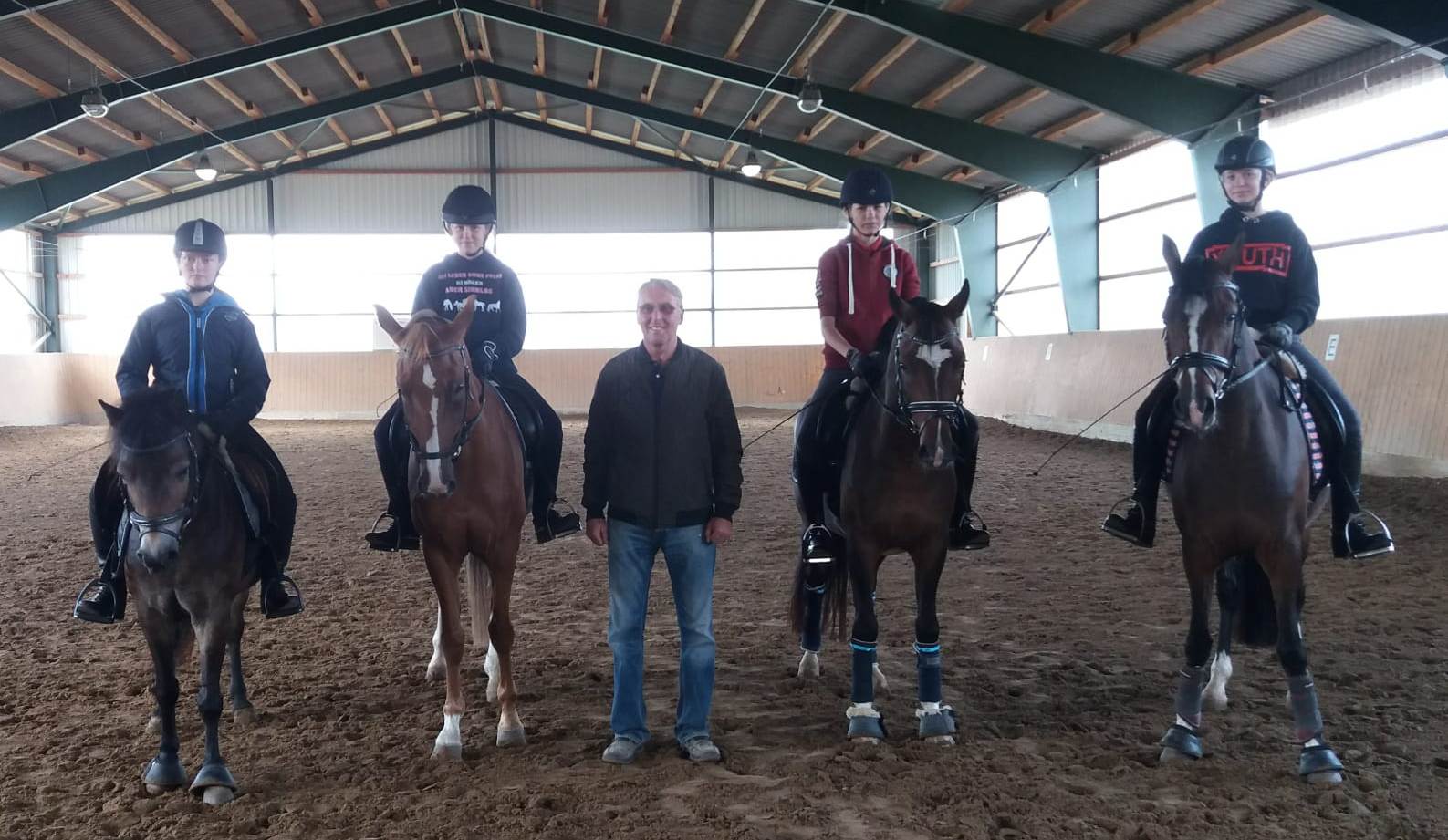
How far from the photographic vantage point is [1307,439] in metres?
4.18

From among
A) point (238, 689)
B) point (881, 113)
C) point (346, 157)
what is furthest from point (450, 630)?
point (346, 157)

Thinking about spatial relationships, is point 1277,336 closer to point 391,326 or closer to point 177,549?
point 391,326

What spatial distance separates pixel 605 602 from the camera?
22.2 feet

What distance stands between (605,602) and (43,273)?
85.0ft

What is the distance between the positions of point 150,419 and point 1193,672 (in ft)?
12.9

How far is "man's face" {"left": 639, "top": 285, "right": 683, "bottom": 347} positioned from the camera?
13.1 feet

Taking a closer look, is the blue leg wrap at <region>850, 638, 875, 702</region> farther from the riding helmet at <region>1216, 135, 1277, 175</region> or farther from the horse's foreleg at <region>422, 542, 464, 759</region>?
the riding helmet at <region>1216, 135, 1277, 175</region>

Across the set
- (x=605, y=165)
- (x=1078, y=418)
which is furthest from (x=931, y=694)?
(x=605, y=165)

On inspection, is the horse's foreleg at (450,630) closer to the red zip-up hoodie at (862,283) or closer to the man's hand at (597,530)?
the man's hand at (597,530)

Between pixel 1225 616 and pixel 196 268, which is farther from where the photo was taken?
pixel 1225 616

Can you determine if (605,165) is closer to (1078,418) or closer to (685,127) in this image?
(685,127)

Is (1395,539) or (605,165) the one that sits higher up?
(605,165)

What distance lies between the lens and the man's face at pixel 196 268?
4.33 metres

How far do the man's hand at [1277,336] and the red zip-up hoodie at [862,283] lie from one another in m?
1.43
